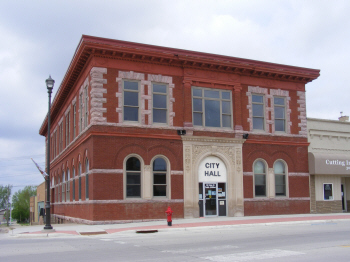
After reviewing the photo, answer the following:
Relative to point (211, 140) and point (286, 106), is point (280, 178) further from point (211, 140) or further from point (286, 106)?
point (211, 140)

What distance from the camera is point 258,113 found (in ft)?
93.2

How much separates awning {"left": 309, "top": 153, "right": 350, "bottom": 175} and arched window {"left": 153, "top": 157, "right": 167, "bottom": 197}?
10788 millimetres

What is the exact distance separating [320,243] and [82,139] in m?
16.7

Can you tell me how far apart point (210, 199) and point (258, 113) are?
6.83 metres

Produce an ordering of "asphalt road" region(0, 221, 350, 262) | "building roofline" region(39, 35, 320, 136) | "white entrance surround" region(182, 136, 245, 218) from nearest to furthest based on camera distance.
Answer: "asphalt road" region(0, 221, 350, 262)
"building roofline" region(39, 35, 320, 136)
"white entrance surround" region(182, 136, 245, 218)

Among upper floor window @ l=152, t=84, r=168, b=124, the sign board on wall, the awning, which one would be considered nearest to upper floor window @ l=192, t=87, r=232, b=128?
upper floor window @ l=152, t=84, r=168, b=124

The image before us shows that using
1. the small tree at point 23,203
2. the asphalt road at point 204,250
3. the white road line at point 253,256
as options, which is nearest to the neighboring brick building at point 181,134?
the asphalt road at point 204,250

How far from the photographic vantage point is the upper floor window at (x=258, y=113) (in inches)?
1113

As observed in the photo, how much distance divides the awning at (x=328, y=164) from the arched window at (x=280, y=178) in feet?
6.79

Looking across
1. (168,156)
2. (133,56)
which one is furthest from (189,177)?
(133,56)

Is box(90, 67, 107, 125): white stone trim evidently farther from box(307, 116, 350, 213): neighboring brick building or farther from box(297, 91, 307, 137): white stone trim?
box(307, 116, 350, 213): neighboring brick building

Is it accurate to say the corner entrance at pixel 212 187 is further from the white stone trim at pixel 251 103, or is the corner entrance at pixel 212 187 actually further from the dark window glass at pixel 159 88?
the dark window glass at pixel 159 88

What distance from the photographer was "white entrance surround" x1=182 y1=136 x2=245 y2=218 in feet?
82.8

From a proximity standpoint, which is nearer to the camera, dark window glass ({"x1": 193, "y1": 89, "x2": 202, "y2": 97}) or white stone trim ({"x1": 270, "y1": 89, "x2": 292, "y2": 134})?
dark window glass ({"x1": 193, "y1": 89, "x2": 202, "y2": 97})
